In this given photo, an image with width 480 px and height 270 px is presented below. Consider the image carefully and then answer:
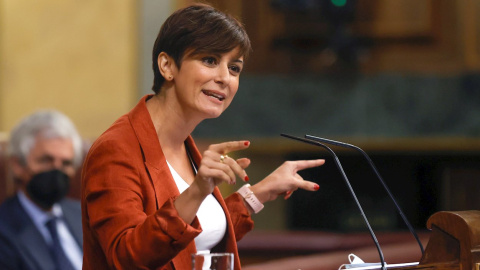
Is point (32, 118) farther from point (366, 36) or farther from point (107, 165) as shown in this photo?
point (366, 36)

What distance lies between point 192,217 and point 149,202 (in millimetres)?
162

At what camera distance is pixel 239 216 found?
70.4 inches

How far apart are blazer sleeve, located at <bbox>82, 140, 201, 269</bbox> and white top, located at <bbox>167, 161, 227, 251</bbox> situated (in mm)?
122

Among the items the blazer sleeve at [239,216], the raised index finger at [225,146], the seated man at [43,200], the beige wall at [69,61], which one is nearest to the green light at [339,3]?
the beige wall at [69,61]

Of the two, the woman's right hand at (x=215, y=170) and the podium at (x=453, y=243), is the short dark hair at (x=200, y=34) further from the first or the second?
the podium at (x=453, y=243)

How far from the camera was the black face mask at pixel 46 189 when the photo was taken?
284 centimetres

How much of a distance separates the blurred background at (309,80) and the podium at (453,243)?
2672 mm

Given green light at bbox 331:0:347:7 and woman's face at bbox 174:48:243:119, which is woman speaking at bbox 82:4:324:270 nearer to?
woman's face at bbox 174:48:243:119

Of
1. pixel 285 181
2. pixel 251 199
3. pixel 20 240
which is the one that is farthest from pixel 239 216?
pixel 20 240

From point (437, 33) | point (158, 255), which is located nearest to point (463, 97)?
point (437, 33)

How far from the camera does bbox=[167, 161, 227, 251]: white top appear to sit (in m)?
1.55

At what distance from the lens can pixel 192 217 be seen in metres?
1.31

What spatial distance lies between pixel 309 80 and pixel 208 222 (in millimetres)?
2752

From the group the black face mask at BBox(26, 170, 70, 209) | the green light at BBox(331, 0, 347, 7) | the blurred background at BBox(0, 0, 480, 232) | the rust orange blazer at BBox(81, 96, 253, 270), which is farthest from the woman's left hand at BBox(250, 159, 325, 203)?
the green light at BBox(331, 0, 347, 7)
